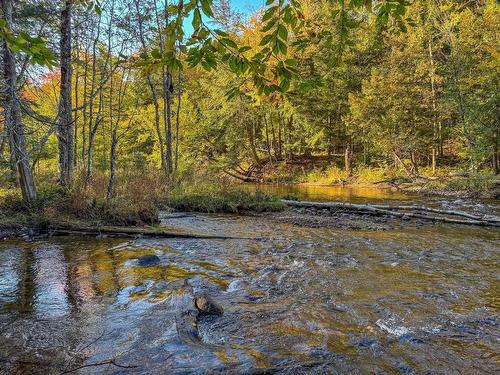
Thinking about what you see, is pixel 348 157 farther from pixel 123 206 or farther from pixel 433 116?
pixel 123 206

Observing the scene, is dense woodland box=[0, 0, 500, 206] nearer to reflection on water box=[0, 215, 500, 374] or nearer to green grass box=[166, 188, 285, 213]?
green grass box=[166, 188, 285, 213]

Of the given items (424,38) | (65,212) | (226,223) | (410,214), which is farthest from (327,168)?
(65,212)

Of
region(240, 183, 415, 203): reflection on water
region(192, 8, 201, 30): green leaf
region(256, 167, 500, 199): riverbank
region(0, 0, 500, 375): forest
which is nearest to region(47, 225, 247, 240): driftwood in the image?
region(0, 0, 500, 375): forest

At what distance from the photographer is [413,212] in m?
12.5

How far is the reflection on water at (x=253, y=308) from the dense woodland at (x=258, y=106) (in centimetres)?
470

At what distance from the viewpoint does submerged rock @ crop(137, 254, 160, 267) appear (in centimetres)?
639

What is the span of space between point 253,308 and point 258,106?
2260 centimetres

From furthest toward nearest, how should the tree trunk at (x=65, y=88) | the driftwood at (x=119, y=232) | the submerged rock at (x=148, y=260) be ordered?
the tree trunk at (x=65, y=88)
the driftwood at (x=119, y=232)
the submerged rock at (x=148, y=260)

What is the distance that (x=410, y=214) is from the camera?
11.8m

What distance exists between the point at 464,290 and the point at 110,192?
8.32 m

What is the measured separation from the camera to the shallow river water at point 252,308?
10.9 feet

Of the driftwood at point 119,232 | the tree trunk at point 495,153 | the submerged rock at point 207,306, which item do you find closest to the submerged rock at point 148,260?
the driftwood at point 119,232

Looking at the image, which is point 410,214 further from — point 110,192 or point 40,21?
point 40,21

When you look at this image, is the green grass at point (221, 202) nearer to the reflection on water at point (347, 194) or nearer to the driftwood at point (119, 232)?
the reflection on water at point (347, 194)
